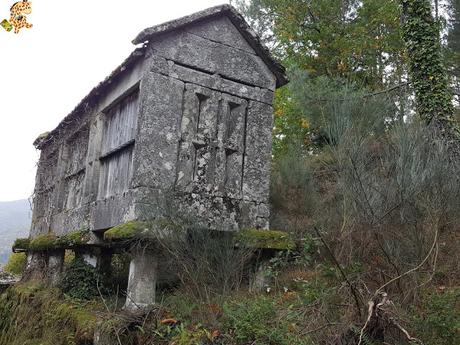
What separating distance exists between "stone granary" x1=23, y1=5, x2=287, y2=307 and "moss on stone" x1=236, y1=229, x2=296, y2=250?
0.24 meters

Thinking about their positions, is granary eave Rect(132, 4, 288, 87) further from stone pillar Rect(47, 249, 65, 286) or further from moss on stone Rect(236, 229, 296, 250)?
stone pillar Rect(47, 249, 65, 286)

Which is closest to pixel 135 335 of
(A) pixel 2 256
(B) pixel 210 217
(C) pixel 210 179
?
(B) pixel 210 217

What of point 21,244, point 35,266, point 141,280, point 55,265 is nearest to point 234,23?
point 141,280

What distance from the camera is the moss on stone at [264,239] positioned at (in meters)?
5.58

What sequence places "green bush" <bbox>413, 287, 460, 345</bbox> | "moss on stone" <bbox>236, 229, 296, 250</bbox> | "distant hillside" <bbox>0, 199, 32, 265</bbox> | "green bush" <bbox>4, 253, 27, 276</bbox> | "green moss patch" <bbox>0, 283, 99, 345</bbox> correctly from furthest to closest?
1. "distant hillside" <bbox>0, 199, 32, 265</bbox>
2. "green bush" <bbox>4, 253, 27, 276</bbox>
3. "moss on stone" <bbox>236, 229, 296, 250</bbox>
4. "green moss patch" <bbox>0, 283, 99, 345</bbox>
5. "green bush" <bbox>413, 287, 460, 345</bbox>

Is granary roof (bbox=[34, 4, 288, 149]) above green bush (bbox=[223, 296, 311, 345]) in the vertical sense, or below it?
above

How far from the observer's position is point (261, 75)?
21.8 ft

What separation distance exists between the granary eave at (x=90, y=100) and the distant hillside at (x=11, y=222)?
71663 mm

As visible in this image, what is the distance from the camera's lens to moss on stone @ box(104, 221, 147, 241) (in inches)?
194

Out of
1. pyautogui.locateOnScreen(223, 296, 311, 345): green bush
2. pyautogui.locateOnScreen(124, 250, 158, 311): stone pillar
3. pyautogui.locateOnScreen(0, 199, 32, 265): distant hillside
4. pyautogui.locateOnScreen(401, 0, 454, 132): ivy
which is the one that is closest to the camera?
pyautogui.locateOnScreen(223, 296, 311, 345): green bush

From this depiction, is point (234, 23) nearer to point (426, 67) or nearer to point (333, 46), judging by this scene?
point (426, 67)

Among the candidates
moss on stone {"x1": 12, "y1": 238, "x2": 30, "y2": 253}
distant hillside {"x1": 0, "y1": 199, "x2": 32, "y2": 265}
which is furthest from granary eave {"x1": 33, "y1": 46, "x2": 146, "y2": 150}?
distant hillside {"x1": 0, "y1": 199, "x2": 32, "y2": 265}

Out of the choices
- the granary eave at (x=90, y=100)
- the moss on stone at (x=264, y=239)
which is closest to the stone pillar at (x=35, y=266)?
the granary eave at (x=90, y=100)

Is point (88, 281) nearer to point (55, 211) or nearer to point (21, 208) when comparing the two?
point (55, 211)
